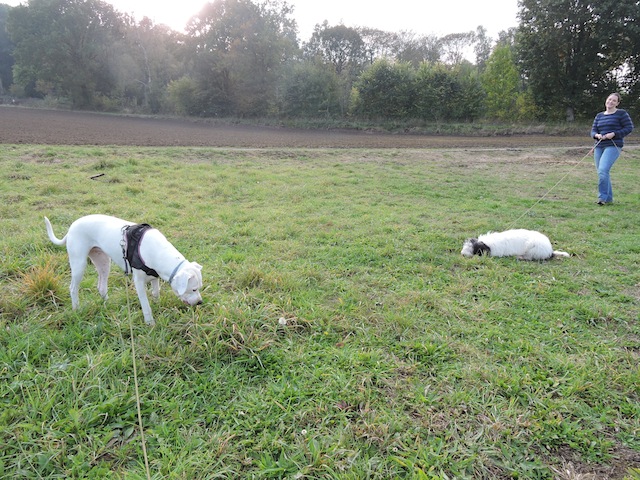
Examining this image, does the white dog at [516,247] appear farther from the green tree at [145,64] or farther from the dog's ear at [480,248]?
the green tree at [145,64]

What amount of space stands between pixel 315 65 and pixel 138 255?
36.4 metres

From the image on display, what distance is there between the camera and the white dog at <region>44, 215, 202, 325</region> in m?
3.06

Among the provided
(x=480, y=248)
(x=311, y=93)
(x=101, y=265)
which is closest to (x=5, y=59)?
(x=311, y=93)

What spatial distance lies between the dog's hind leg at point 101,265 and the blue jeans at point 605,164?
891cm

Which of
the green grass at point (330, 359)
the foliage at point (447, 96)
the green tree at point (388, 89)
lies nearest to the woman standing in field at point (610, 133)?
the green grass at point (330, 359)

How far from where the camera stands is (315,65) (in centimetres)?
3488

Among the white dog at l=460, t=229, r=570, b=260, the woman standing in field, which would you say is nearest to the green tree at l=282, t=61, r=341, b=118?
the woman standing in field

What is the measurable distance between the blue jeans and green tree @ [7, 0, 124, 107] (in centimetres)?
5156

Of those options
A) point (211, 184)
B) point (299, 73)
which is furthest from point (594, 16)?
point (211, 184)

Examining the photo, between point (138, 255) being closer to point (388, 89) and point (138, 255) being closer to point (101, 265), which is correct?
point (101, 265)

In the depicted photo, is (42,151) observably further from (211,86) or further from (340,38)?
(340,38)

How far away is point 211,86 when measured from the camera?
119 ft

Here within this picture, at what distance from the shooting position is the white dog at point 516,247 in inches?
191

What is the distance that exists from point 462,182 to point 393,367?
8.37 metres
